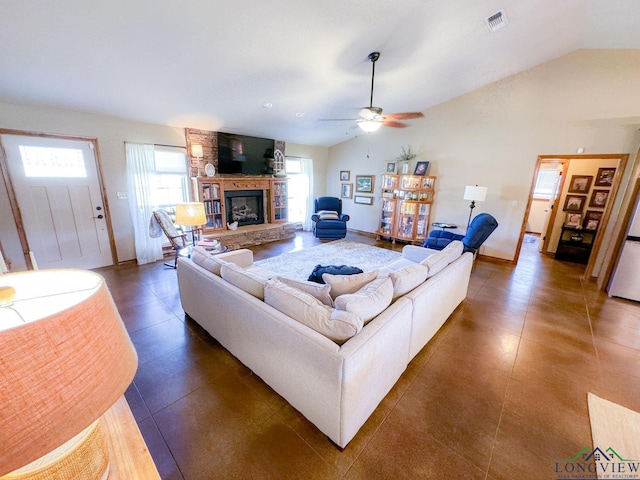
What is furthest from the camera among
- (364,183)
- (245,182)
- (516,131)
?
(364,183)

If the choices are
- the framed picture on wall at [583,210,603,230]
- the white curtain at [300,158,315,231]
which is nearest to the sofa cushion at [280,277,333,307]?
the white curtain at [300,158,315,231]

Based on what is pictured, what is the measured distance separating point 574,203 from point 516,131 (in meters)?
2.24

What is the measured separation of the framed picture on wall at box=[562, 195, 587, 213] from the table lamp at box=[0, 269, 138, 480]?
25.0ft

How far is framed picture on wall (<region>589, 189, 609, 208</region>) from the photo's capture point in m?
5.09

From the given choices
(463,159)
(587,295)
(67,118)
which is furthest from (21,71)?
(587,295)

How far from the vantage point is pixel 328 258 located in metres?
5.10

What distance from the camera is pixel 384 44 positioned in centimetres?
317

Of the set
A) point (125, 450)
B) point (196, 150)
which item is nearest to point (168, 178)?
point (196, 150)

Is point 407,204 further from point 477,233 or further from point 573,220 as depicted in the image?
point 573,220

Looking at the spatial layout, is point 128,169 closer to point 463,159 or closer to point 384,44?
point 384,44

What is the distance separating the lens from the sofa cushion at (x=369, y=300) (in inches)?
64.1

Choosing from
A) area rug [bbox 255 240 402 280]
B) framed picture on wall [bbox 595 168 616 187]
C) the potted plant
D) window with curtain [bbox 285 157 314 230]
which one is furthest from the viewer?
window with curtain [bbox 285 157 314 230]

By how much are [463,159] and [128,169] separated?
21.2 ft

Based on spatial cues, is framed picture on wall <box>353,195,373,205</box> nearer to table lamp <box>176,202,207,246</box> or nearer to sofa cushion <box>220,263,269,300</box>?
table lamp <box>176,202,207,246</box>
